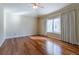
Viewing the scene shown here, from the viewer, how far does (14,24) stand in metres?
3.37

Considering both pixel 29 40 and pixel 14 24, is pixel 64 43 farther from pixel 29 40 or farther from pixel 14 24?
pixel 14 24

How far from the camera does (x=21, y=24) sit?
336 centimetres

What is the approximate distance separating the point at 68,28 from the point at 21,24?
1604 millimetres

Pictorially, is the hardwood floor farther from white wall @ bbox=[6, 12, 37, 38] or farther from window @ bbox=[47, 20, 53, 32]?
window @ bbox=[47, 20, 53, 32]

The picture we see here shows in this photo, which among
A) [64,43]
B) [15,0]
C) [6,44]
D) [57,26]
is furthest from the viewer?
[64,43]

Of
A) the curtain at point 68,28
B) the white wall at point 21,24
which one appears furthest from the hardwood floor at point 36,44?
the curtain at point 68,28

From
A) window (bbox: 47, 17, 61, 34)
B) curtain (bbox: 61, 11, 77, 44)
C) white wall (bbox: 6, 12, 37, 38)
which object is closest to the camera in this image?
window (bbox: 47, 17, 61, 34)

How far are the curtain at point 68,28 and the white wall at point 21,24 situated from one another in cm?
98

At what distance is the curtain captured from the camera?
11.5ft

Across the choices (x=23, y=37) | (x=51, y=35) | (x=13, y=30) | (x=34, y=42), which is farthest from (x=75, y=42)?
(x=13, y=30)

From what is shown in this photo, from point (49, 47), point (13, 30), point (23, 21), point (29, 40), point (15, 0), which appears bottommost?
point (49, 47)

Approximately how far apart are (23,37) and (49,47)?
2.82ft

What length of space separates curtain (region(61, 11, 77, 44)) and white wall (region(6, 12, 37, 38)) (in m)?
0.98

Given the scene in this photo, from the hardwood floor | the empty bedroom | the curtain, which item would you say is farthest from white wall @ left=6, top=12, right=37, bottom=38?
the curtain
